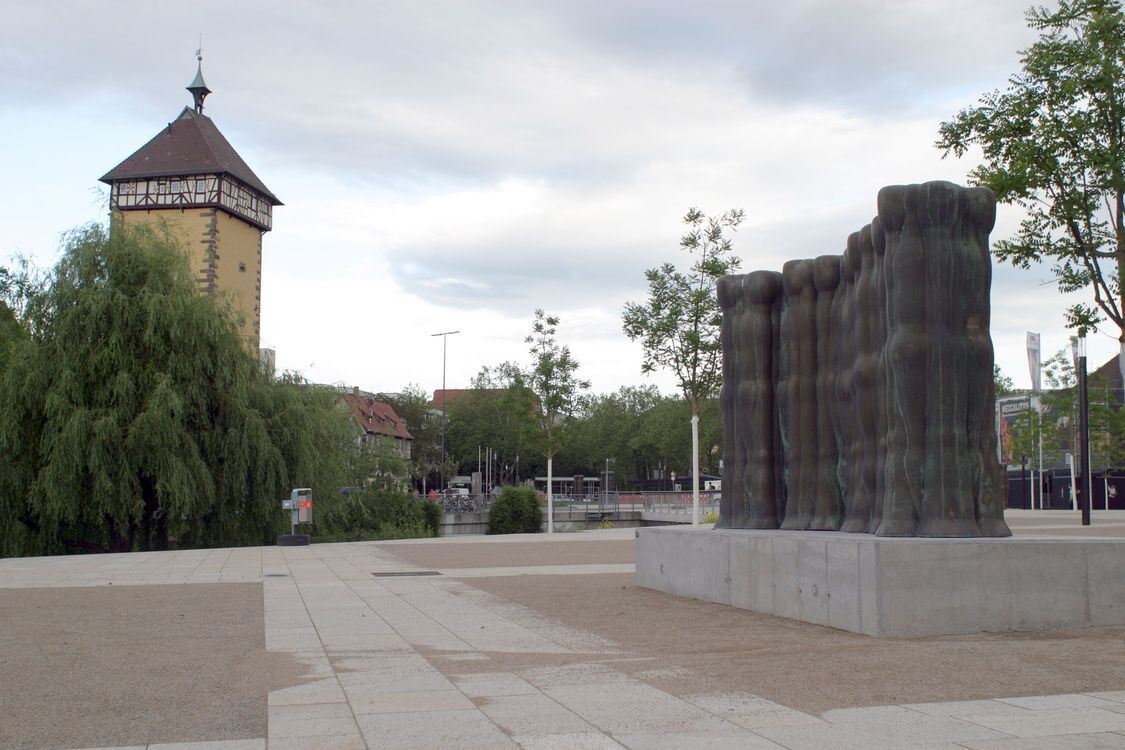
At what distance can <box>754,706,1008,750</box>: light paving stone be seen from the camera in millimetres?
5516

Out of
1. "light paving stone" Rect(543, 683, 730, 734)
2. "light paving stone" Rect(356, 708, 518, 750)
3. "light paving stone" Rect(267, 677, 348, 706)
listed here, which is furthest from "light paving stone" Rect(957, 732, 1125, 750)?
"light paving stone" Rect(267, 677, 348, 706)

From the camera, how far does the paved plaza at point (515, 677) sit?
19.2ft

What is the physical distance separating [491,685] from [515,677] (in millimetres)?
376

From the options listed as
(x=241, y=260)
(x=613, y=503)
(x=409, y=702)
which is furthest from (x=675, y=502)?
(x=409, y=702)

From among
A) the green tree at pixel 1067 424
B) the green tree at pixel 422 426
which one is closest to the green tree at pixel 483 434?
the green tree at pixel 422 426

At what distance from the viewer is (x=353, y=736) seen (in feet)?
19.2

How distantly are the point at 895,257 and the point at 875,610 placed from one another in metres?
3.46

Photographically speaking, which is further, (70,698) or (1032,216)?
(1032,216)

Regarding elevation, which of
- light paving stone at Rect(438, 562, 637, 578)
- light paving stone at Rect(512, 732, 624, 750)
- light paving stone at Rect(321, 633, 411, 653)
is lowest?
light paving stone at Rect(438, 562, 637, 578)

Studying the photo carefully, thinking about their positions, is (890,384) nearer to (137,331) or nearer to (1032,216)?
→ (1032,216)

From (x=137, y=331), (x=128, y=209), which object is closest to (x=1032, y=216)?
(x=137, y=331)

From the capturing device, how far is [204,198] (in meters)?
52.6

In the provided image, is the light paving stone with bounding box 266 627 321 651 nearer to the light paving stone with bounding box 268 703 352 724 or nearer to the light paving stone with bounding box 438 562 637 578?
the light paving stone with bounding box 268 703 352 724

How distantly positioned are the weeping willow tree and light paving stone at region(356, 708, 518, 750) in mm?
22085
